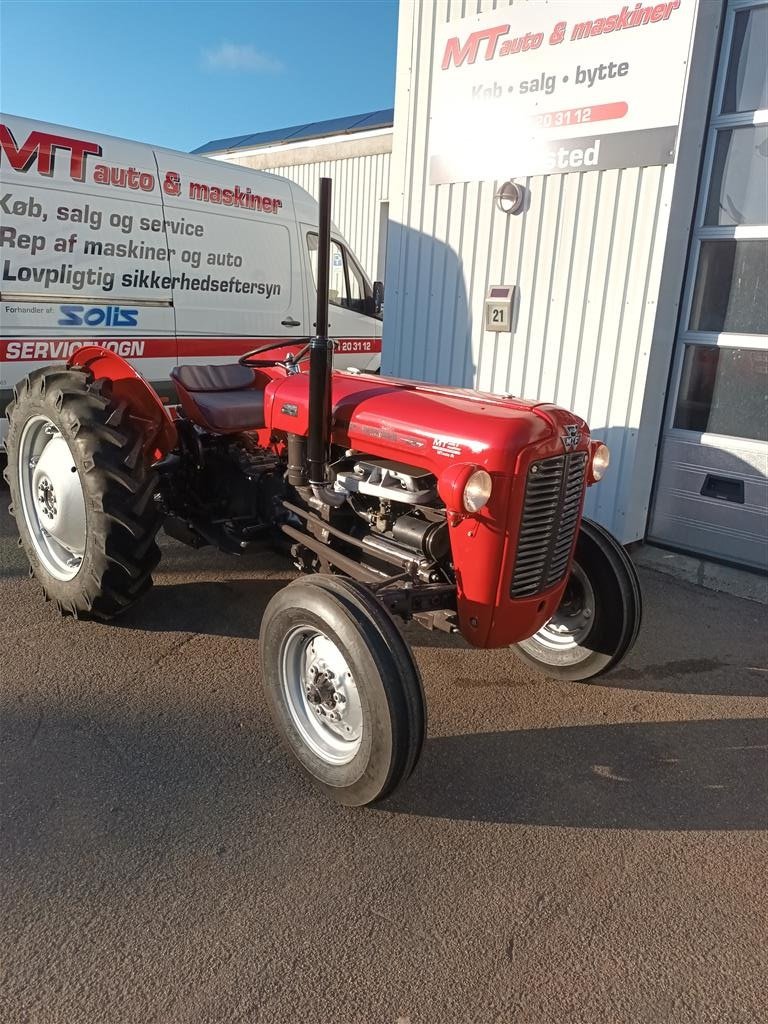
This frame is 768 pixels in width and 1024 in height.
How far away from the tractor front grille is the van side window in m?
5.98

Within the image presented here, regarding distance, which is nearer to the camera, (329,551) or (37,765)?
(37,765)

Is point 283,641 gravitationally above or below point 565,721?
above

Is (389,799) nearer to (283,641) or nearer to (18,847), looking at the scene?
(283,641)

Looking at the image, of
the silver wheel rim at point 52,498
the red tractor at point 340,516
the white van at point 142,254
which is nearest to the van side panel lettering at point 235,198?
the white van at point 142,254

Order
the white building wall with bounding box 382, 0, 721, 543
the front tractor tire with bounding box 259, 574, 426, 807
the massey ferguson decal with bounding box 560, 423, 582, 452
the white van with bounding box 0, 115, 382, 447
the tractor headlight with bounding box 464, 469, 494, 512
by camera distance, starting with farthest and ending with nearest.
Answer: the white van with bounding box 0, 115, 382, 447 → the white building wall with bounding box 382, 0, 721, 543 → the massey ferguson decal with bounding box 560, 423, 582, 452 → the tractor headlight with bounding box 464, 469, 494, 512 → the front tractor tire with bounding box 259, 574, 426, 807

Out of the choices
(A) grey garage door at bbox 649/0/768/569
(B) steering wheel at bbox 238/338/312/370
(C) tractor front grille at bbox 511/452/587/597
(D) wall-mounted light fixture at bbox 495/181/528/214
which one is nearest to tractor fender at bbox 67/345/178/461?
(B) steering wheel at bbox 238/338/312/370

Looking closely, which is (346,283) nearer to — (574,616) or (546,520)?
(574,616)

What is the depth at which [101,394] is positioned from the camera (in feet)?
12.4

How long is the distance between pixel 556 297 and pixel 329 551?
2964 mm

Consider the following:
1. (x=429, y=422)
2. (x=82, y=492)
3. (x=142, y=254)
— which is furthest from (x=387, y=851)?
(x=142, y=254)

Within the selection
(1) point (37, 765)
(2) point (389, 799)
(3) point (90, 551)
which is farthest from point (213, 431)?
(2) point (389, 799)

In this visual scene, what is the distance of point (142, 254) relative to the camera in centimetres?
656

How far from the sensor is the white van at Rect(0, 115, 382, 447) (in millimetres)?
5832

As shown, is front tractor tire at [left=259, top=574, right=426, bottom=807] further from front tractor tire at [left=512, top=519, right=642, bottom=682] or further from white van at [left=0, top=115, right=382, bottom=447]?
white van at [left=0, top=115, right=382, bottom=447]
